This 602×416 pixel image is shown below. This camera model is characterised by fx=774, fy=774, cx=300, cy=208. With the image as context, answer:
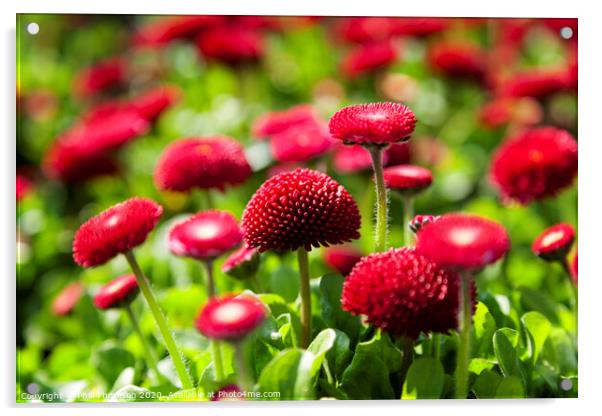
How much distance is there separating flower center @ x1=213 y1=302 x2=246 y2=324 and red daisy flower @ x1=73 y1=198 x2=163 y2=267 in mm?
182

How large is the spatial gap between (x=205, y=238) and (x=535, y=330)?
0.53m

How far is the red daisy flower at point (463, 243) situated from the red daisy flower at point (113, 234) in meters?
0.38

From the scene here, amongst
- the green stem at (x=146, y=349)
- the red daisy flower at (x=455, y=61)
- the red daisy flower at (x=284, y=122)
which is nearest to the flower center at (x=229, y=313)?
the green stem at (x=146, y=349)

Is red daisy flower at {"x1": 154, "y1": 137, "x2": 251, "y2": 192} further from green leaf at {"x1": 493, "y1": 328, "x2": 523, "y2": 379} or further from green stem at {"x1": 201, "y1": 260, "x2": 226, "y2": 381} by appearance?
green leaf at {"x1": 493, "y1": 328, "x2": 523, "y2": 379}

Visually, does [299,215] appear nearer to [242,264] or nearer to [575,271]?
[242,264]

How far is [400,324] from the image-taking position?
0.92m

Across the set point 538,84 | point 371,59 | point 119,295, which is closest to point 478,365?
point 119,295

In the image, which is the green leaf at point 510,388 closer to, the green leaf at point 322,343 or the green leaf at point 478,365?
the green leaf at point 478,365

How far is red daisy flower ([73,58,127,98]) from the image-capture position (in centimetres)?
230

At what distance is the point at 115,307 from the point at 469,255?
0.62 m

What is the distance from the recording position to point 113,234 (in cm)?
104

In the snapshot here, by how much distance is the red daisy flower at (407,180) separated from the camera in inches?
46.8
